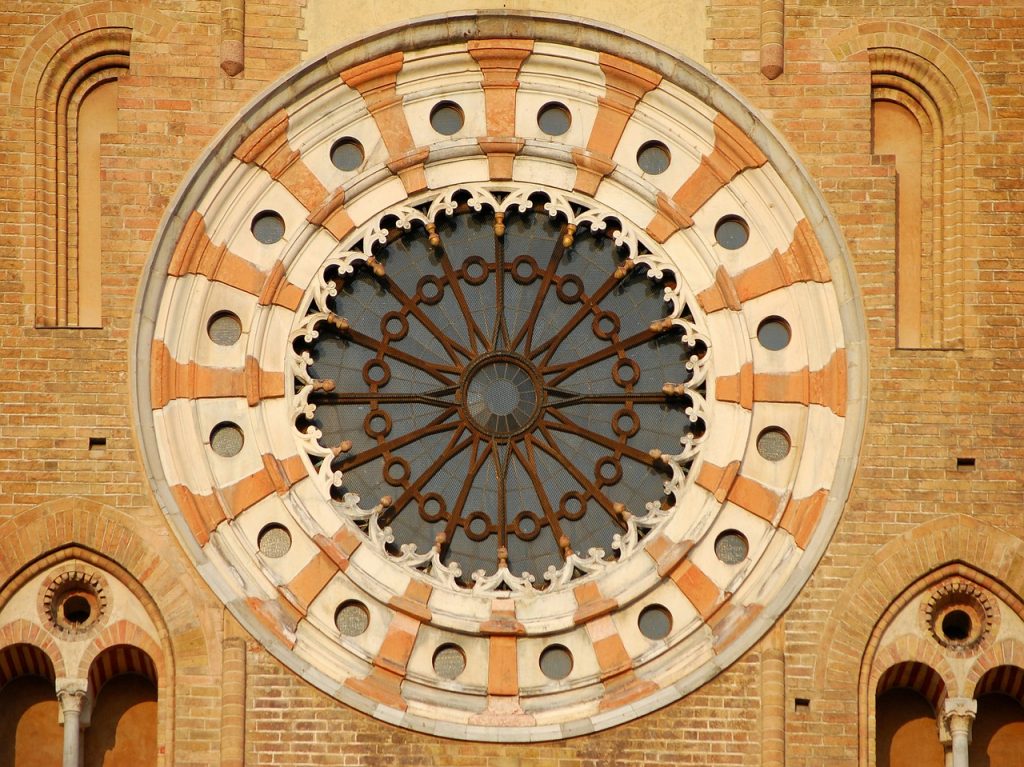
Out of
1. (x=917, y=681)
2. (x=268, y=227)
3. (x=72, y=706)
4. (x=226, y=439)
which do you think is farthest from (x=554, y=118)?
(x=72, y=706)

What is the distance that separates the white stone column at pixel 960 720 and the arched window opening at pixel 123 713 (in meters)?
7.36

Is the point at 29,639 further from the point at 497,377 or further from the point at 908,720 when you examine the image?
the point at 908,720

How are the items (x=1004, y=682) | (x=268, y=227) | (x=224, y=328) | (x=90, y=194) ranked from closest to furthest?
(x=1004, y=682)
(x=224, y=328)
(x=268, y=227)
(x=90, y=194)

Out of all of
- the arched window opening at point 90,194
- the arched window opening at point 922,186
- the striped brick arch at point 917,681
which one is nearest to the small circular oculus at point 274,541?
the arched window opening at point 90,194

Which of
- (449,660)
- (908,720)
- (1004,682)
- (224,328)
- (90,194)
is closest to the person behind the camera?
(449,660)

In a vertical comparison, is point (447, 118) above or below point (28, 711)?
above

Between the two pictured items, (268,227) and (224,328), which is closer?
(224,328)

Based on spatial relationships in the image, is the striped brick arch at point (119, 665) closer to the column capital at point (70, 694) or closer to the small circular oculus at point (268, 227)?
the column capital at point (70, 694)

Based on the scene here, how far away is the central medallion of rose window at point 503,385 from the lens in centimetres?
3184

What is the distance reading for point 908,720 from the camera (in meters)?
31.8

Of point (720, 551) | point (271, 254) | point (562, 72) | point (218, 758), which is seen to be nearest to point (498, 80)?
point (562, 72)

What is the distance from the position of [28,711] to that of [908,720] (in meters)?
8.28

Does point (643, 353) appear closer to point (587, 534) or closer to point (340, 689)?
point (587, 534)

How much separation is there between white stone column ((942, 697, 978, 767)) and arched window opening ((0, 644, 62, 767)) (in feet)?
27.2
